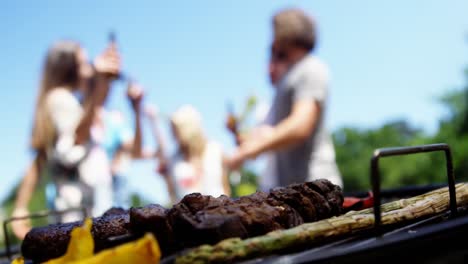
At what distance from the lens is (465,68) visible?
26.8 meters

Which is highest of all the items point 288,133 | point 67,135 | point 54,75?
point 54,75

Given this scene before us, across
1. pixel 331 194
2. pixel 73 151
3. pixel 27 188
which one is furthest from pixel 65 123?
pixel 331 194

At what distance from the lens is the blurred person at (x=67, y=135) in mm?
4523

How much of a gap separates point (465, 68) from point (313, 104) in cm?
2519

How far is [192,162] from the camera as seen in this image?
6352 millimetres

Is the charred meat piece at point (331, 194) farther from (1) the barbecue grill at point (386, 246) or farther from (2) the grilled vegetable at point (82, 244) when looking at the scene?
(2) the grilled vegetable at point (82, 244)

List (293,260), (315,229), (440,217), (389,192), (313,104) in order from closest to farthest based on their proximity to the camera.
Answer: (293,260)
(315,229)
(440,217)
(389,192)
(313,104)

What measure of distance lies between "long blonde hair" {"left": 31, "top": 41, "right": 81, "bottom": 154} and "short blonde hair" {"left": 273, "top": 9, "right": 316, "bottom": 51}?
70.0 inches

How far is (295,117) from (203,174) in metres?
2.48

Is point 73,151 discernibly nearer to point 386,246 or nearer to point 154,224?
point 154,224

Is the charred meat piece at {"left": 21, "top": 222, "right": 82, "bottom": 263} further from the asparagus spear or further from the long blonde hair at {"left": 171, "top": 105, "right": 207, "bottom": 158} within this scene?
the long blonde hair at {"left": 171, "top": 105, "right": 207, "bottom": 158}

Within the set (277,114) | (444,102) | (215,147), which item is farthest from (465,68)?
(277,114)

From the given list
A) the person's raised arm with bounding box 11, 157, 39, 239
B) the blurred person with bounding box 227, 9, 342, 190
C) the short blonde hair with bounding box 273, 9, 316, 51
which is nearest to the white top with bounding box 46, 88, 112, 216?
the person's raised arm with bounding box 11, 157, 39, 239

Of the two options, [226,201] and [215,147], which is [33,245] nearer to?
[226,201]
